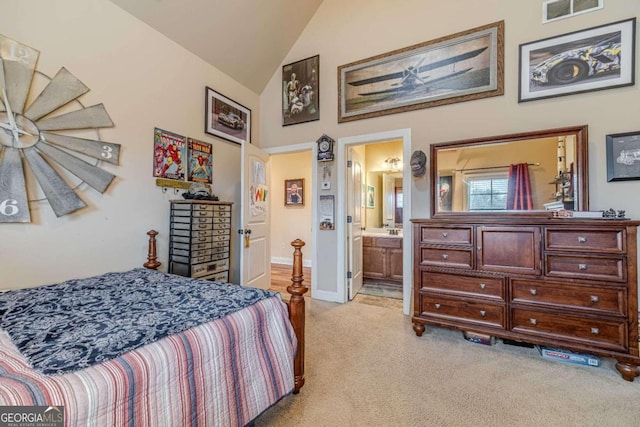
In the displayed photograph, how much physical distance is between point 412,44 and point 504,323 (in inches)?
117

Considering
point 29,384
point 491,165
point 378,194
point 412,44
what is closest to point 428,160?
point 491,165

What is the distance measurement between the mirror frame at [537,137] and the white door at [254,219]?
6.98ft

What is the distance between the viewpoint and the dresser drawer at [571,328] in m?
1.87

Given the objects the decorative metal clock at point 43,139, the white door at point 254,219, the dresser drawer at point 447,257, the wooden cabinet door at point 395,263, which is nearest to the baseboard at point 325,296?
the white door at point 254,219

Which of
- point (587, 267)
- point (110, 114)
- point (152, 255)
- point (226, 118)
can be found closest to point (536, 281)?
point (587, 267)

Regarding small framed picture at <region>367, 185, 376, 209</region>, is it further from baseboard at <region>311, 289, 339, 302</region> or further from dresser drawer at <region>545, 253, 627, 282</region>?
dresser drawer at <region>545, 253, 627, 282</region>

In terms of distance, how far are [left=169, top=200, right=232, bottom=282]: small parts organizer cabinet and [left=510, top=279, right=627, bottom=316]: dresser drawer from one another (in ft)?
9.18

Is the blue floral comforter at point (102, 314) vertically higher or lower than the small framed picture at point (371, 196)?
lower

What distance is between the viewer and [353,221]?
3.57 metres

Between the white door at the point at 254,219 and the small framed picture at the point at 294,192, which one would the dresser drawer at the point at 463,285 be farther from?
the small framed picture at the point at 294,192

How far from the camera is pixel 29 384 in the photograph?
726mm

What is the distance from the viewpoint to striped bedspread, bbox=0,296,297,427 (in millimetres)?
743

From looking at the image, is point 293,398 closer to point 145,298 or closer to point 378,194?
point 145,298

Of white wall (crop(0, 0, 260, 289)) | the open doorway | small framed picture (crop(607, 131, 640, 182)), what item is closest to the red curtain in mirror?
small framed picture (crop(607, 131, 640, 182))
